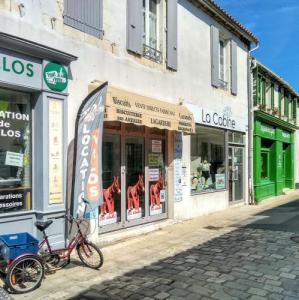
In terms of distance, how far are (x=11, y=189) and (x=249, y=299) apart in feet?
12.5

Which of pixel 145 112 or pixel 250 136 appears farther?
pixel 250 136

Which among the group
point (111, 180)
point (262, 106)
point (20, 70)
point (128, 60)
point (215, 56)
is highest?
point (215, 56)

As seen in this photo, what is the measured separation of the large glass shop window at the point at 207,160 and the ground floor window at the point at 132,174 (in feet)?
6.21

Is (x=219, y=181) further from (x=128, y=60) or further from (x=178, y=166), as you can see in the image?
(x=128, y=60)

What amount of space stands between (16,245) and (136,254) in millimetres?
2686

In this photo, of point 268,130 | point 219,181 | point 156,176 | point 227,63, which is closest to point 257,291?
point 156,176

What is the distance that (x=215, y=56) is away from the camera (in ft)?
43.3

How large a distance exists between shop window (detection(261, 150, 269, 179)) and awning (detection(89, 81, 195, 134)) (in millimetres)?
8812

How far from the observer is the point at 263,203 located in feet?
53.9

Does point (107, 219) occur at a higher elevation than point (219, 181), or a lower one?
lower

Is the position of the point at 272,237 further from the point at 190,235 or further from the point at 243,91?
the point at 243,91

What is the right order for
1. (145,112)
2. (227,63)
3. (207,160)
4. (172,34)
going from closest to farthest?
(145,112) → (172,34) → (207,160) → (227,63)

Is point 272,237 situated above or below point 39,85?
below

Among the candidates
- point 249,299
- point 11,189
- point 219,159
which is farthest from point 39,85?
point 219,159
